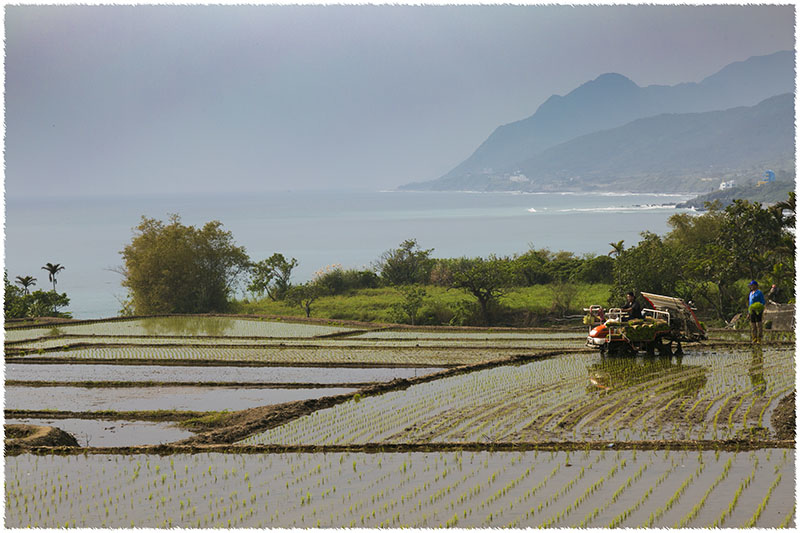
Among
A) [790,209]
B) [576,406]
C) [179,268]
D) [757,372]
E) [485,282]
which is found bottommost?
[576,406]

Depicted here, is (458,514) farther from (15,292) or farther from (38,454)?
(15,292)

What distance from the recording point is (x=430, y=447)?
8938 millimetres

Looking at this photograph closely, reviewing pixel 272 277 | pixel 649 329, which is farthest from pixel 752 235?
pixel 272 277

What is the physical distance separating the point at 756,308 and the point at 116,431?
11679 millimetres

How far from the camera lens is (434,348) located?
61.4ft

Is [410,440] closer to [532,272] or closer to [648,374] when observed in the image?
[648,374]

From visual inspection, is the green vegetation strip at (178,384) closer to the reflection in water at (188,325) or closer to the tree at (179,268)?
the reflection in water at (188,325)

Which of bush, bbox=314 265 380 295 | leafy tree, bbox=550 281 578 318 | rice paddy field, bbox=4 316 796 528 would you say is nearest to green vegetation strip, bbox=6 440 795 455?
rice paddy field, bbox=4 316 796 528

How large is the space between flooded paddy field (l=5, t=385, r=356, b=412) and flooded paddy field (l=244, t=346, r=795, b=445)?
1765mm

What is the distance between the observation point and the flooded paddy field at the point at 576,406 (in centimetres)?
959

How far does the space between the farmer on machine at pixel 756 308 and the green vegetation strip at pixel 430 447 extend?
739cm

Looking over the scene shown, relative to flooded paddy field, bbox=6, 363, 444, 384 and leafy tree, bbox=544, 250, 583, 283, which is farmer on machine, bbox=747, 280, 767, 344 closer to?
flooded paddy field, bbox=6, 363, 444, 384

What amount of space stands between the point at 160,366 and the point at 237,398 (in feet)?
13.5

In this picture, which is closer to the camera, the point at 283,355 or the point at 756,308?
the point at 756,308
